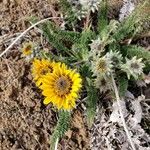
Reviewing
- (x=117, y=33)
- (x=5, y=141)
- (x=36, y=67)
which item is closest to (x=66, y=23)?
(x=117, y=33)

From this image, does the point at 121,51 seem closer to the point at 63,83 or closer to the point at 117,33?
the point at 117,33

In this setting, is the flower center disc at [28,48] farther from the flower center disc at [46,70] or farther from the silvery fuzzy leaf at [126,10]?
the silvery fuzzy leaf at [126,10]

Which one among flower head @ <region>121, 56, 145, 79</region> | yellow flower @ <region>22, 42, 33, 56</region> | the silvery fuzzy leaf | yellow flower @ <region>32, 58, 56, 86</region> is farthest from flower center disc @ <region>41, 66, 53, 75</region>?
the silvery fuzzy leaf

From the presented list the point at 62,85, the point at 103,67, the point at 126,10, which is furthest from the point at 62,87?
the point at 126,10

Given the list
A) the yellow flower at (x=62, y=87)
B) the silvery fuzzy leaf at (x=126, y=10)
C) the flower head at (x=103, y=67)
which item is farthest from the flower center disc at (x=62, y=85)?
the silvery fuzzy leaf at (x=126, y=10)

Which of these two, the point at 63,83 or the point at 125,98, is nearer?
the point at 63,83

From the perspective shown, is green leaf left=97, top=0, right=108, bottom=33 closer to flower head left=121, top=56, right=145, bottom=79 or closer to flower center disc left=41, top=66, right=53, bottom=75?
flower head left=121, top=56, right=145, bottom=79

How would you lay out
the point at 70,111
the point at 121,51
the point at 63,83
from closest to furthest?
the point at 63,83 → the point at 70,111 → the point at 121,51

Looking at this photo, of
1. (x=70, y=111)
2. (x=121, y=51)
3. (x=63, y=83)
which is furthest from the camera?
(x=121, y=51)
